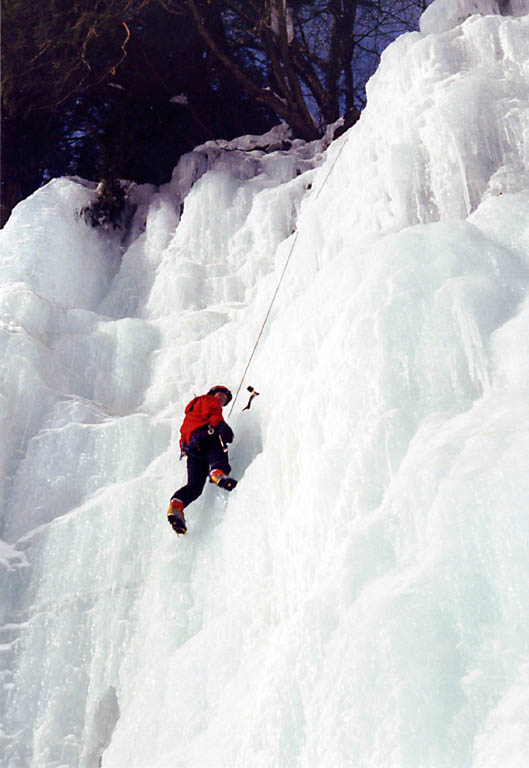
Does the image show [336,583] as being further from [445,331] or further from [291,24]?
[291,24]

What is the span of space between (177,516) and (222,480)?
357 mm

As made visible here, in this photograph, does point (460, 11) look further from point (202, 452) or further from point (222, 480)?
point (222, 480)

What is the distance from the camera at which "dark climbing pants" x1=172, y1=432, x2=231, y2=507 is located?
4.82m

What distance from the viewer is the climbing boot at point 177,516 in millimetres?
4680

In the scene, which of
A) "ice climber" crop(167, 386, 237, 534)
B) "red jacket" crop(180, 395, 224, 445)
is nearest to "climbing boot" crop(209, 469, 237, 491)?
"ice climber" crop(167, 386, 237, 534)

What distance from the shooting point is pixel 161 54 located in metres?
10.6

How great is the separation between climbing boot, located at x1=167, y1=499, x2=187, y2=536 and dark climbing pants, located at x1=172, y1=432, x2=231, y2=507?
42mm

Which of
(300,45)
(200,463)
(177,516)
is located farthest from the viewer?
(300,45)

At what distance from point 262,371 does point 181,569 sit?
1.65 m

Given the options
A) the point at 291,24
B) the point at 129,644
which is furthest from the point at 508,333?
the point at 291,24

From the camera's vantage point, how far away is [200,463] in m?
4.95

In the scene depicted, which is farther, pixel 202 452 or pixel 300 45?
pixel 300 45

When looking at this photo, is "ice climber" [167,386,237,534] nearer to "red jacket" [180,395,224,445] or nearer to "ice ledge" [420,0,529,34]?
"red jacket" [180,395,224,445]

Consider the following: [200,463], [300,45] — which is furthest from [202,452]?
[300,45]
